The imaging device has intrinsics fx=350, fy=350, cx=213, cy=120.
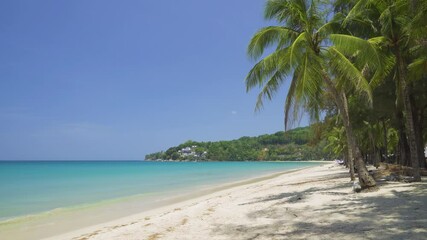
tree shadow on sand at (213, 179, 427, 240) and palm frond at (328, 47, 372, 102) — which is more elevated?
palm frond at (328, 47, 372, 102)

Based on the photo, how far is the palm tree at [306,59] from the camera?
32.5 ft

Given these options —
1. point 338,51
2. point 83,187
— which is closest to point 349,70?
point 338,51

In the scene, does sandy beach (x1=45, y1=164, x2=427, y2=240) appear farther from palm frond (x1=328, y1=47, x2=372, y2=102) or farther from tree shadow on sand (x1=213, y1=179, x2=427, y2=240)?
palm frond (x1=328, y1=47, x2=372, y2=102)

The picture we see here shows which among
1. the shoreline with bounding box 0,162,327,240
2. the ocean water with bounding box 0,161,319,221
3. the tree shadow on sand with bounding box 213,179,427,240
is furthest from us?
the ocean water with bounding box 0,161,319,221

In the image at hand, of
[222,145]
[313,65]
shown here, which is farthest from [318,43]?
[222,145]

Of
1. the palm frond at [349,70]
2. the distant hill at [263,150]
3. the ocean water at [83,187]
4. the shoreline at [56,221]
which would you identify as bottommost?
the shoreline at [56,221]

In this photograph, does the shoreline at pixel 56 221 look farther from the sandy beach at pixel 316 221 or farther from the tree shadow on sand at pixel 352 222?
the tree shadow on sand at pixel 352 222

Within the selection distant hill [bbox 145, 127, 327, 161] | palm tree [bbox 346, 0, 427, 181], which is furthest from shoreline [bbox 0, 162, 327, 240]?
distant hill [bbox 145, 127, 327, 161]

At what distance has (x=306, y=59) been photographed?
10.0 m

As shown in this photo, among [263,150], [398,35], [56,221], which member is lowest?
[56,221]

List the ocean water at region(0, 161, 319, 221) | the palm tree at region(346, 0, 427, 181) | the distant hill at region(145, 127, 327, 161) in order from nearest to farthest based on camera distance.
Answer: the palm tree at region(346, 0, 427, 181), the ocean water at region(0, 161, 319, 221), the distant hill at region(145, 127, 327, 161)

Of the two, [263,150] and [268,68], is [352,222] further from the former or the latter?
[263,150]

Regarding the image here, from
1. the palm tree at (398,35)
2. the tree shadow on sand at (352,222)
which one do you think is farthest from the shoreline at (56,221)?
the palm tree at (398,35)

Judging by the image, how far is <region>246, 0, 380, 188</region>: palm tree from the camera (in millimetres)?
9906
